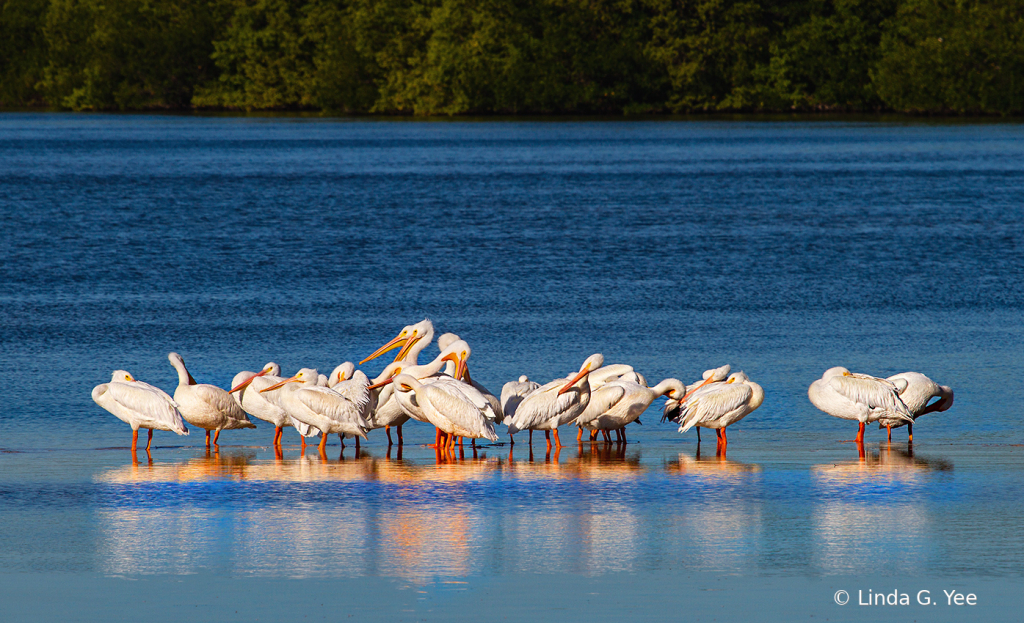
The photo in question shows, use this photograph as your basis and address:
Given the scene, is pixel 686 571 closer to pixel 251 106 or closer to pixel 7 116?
pixel 251 106

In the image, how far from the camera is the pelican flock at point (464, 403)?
430 inches

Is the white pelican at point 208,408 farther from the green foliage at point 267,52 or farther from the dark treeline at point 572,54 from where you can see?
the green foliage at point 267,52

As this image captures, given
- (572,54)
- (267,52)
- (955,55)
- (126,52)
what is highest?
(126,52)

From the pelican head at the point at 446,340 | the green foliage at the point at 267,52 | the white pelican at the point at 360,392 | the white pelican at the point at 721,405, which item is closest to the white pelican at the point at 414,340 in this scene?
the pelican head at the point at 446,340

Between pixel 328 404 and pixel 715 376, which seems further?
pixel 715 376

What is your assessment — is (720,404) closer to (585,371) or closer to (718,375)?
(718,375)

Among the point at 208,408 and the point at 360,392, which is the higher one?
the point at 360,392

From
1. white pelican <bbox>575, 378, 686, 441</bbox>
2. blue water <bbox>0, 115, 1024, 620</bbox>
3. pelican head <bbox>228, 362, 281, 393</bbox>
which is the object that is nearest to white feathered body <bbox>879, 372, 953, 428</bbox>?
blue water <bbox>0, 115, 1024, 620</bbox>

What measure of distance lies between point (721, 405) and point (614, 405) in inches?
31.5

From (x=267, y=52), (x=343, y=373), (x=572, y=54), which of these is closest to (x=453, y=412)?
(x=343, y=373)

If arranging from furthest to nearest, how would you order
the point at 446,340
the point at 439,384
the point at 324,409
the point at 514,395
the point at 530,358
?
the point at 530,358 → the point at 446,340 → the point at 514,395 → the point at 439,384 → the point at 324,409

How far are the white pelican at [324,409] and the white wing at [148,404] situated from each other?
80 cm

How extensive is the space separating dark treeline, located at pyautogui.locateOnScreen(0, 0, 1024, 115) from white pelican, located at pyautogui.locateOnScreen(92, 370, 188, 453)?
292 ft

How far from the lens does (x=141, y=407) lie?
1107 cm
